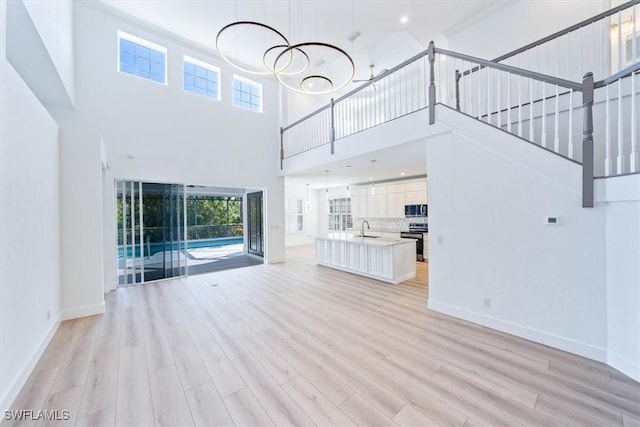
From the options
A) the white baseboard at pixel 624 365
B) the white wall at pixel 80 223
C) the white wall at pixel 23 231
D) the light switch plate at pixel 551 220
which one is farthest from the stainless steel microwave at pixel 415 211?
the white wall at pixel 23 231

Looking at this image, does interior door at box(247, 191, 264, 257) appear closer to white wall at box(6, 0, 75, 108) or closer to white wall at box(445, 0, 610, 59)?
white wall at box(6, 0, 75, 108)

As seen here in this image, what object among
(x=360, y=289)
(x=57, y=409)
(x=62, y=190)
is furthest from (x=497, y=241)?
(x=62, y=190)

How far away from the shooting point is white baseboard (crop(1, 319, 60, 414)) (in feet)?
6.36

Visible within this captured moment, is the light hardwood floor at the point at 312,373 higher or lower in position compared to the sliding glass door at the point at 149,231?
lower

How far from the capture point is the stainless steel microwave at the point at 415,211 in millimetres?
7882

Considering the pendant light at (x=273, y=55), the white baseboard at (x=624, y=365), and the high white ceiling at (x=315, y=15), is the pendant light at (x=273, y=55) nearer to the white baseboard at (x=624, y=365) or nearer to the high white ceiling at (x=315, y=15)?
the high white ceiling at (x=315, y=15)

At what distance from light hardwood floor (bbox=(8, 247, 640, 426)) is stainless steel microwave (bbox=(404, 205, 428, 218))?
4.58 metres

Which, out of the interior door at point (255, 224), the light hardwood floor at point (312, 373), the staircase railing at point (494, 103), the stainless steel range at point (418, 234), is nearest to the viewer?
the light hardwood floor at point (312, 373)

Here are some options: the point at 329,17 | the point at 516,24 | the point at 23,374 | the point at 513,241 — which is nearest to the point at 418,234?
the point at 513,241

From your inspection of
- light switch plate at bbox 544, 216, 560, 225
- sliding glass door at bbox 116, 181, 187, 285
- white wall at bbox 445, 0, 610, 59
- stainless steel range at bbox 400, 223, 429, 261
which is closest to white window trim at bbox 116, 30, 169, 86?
sliding glass door at bbox 116, 181, 187, 285

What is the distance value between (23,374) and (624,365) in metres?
5.41

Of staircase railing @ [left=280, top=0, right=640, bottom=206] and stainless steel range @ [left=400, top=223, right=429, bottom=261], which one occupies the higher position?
staircase railing @ [left=280, top=0, right=640, bottom=206]

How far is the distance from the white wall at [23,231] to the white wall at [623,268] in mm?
5168

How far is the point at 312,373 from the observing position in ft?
7.53
